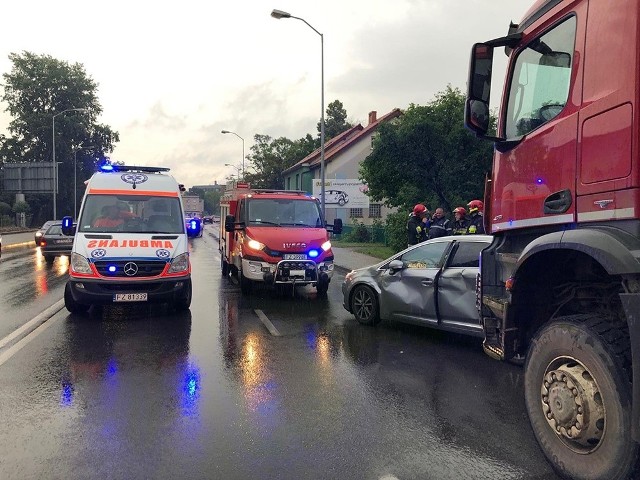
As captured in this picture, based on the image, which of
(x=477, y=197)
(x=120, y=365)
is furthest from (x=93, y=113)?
(x=120, y=365)

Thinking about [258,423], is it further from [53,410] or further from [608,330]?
[608,330]

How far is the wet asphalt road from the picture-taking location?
3574 mm

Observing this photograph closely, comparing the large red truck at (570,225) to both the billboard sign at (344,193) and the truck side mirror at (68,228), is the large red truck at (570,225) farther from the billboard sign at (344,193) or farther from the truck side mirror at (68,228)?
the billboard sign at (344,193)

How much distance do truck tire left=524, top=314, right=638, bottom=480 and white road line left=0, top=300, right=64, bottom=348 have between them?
6348 millimetres

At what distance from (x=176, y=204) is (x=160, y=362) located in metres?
4.20

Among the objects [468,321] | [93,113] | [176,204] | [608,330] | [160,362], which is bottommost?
[160,362]

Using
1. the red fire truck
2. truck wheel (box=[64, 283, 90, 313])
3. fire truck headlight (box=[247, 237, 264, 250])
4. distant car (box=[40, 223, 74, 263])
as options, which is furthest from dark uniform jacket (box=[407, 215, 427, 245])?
distant car (box=[40, 223, 74, 263])

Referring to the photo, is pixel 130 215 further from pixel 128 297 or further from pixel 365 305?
pixel 365 305

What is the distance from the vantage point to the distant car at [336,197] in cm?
3662

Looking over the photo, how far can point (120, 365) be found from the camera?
5.96 meters

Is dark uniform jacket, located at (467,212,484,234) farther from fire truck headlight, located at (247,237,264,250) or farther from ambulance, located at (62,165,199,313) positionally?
ambulance, located at (62,165,199,313)

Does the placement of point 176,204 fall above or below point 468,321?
above

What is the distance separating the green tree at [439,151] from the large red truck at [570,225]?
42.7ft

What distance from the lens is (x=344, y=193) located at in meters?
36.9
